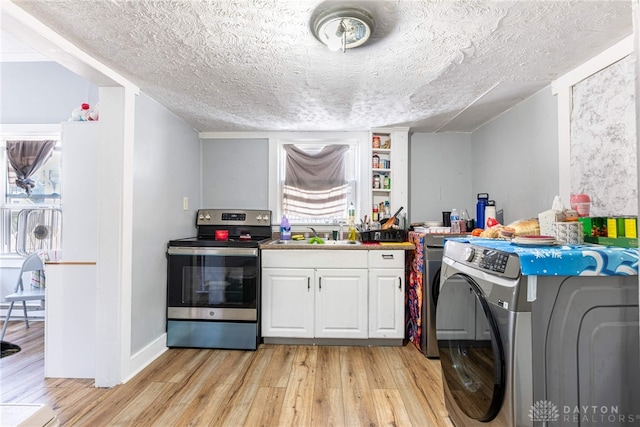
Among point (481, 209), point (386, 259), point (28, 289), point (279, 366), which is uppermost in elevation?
point (481, 209)

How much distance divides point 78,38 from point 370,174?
253 cm

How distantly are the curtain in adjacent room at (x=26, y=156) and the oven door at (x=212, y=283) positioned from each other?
207cm

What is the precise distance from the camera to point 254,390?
78.1 inches

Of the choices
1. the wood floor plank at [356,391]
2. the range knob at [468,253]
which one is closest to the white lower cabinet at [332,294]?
the wood floor plank at [356,391]

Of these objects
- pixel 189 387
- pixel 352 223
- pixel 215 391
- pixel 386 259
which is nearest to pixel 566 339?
pixel 386 259

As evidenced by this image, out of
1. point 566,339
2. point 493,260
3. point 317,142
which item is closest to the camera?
point 566,339

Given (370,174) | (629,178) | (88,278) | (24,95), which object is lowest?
(88,278)

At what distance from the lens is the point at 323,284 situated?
2.69 meters

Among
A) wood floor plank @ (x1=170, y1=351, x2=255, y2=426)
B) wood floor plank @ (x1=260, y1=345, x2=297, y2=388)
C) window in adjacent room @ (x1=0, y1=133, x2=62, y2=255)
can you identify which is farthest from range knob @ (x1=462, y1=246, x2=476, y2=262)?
window in adjacent room @ (x1=0, y1=133, x2=62, y2=255)

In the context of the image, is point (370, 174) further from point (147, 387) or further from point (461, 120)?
point (147, 387)

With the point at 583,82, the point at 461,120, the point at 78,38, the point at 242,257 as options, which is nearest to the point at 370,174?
the point at 461,120

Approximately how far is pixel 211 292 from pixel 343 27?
2.25m

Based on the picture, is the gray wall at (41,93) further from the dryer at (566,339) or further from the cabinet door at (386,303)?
the dryer at (566,339)

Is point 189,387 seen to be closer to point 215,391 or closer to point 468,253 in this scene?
point 215,391
